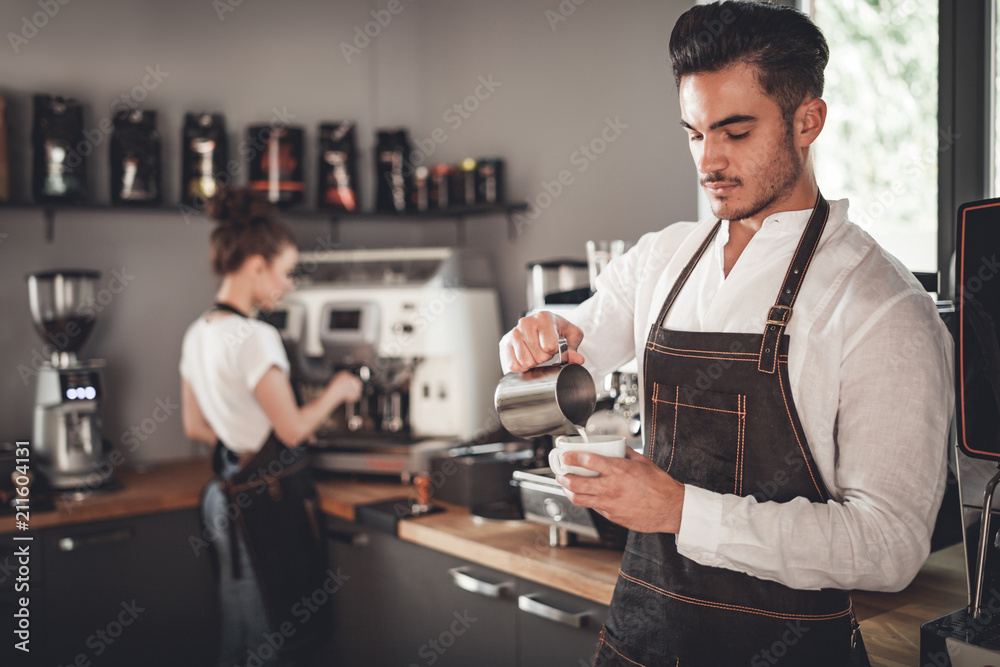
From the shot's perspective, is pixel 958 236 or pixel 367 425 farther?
pixel 367 425

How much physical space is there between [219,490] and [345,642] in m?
0.59

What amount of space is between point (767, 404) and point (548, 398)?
31cm

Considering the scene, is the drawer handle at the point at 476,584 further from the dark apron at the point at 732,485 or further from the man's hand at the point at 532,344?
the man's hand at the point at 532,344

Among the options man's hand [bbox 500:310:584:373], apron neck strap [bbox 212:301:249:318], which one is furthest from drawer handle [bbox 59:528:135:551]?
man's hand [bbox 500:310:584:373]

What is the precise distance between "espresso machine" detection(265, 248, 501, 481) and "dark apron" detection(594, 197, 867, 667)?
1.44m

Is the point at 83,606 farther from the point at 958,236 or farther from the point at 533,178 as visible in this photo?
the point at 958,236

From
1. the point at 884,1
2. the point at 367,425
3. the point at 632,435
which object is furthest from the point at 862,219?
the point at 367,425

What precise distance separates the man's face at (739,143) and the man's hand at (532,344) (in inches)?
12.5

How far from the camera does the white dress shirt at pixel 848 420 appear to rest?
1.02 metres

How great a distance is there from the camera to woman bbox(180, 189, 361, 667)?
218 centimetres

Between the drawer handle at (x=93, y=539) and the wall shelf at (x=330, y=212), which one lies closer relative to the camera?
the drawer handle at (x=93, y=539)

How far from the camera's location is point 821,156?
2320mm

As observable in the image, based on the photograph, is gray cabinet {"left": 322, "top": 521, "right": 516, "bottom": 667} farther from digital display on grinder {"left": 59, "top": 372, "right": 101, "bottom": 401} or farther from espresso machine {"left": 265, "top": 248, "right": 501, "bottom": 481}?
digital display on grinder {"left": 59, "top": 372, "right": 101, "bottom": 401}

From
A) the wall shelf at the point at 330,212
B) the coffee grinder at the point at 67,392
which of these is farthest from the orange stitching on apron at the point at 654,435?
the coffee grinder at the point at 67,392
